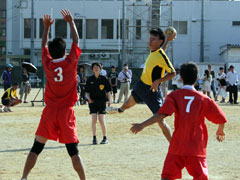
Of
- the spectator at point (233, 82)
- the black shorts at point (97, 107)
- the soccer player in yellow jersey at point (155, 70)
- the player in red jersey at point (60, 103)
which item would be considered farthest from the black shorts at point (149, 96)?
the spectator at point (233, 82)

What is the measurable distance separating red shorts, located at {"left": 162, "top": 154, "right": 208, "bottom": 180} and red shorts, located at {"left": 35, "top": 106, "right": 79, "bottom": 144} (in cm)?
133

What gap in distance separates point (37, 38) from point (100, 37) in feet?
24.3

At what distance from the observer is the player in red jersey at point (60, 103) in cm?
527

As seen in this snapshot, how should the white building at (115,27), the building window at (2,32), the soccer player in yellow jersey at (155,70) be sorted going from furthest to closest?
the building window at (2,32) < the white building at (115,27) < the soccer player in yellow jersey at (155,70)

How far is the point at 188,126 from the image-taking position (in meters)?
4.45

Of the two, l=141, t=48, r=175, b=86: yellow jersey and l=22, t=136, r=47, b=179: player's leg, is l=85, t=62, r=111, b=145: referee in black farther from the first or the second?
l=22, t=136, r=47, b=179: player's leg

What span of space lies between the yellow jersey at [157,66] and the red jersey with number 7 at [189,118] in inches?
99.1

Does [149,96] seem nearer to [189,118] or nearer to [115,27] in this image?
[189,118]

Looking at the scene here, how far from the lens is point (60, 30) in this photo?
172 ft

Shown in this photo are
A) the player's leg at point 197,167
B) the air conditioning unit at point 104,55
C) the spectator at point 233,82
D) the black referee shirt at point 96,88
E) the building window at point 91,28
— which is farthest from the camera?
the building window at point 91,28

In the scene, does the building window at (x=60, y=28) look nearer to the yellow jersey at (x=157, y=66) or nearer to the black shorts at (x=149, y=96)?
the black shorts at (x=149, y=96)

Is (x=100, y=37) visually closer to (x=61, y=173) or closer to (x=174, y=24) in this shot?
(x=174, y=24)

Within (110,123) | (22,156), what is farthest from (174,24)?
(22,156)

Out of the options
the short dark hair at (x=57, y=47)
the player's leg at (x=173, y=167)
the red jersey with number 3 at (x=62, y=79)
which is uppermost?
the short dark hair at (x=57, y=47)
